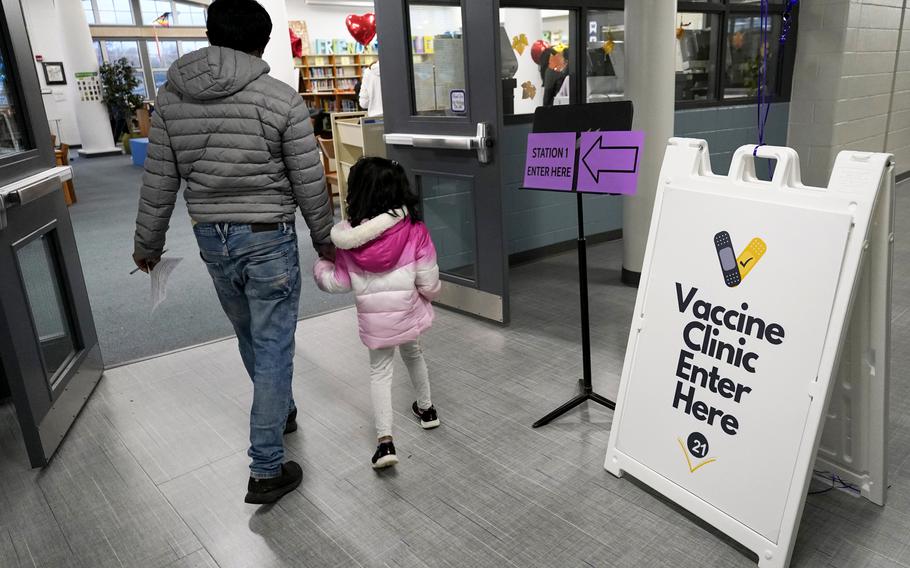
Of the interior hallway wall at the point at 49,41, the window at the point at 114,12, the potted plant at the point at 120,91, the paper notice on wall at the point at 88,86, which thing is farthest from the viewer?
the window at the point at 114,12

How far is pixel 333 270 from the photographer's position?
2256 mm

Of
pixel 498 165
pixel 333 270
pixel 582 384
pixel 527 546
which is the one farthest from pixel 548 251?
pixel 527 546

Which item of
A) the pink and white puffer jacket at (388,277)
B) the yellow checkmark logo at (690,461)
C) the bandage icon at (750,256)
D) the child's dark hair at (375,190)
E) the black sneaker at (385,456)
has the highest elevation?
the child's dark hair at (375,190)

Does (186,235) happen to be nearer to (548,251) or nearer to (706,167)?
(548,251)

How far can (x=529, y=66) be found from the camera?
193 inches

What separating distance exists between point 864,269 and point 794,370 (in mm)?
313

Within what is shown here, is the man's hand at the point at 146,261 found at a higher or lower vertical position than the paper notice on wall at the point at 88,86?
lower

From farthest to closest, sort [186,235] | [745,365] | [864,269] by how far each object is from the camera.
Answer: [186,235] < [745,365] < [864,269]

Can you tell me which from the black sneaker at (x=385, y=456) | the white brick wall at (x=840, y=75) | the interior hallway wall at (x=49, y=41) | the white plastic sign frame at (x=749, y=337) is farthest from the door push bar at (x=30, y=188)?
the interior hallway wall at (x=49, y=41)

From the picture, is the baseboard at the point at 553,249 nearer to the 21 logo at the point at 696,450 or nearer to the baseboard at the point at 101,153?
the 21 logo at the point at 696,450

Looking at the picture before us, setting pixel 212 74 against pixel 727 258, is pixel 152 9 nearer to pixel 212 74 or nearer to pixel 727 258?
pixel 212 74

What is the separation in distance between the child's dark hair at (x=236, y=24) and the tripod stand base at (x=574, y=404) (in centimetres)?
169

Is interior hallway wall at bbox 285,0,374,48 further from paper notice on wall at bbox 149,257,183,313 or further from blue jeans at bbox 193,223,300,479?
Answer: blue jeans at bbox 193,223,300,479

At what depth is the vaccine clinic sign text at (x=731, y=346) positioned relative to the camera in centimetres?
165
